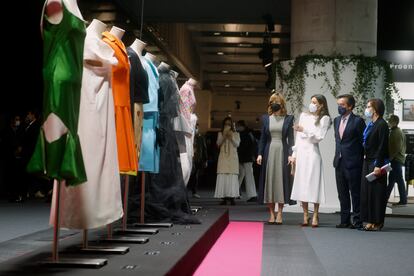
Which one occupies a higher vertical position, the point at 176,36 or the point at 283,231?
the point at 176,36

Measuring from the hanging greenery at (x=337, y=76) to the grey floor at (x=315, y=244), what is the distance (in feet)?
6.17

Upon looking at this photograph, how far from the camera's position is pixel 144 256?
407 centimetres

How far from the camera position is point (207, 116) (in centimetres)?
2809

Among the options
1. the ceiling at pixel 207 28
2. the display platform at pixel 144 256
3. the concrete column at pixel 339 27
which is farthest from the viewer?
the ceiling at pixel 207 28

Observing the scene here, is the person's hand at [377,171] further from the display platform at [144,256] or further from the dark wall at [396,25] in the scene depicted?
the dark wall at [396,25]

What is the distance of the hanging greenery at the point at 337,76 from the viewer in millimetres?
10023

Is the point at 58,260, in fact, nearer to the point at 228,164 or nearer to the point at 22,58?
the point at 228,164

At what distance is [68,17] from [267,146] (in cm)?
485

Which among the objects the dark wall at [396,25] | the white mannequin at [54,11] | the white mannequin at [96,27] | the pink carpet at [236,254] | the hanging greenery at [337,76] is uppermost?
the dark wall at [396,25]

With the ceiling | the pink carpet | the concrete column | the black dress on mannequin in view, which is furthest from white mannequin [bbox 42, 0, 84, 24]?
the ceiling

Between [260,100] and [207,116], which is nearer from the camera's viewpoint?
[207,116]

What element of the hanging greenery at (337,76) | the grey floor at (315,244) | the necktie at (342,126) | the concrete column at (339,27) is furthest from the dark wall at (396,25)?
the necktie at (342,126)

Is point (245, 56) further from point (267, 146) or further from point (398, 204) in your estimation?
point (267, 146)

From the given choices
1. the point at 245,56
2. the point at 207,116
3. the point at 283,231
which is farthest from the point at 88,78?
the point at 207,116
